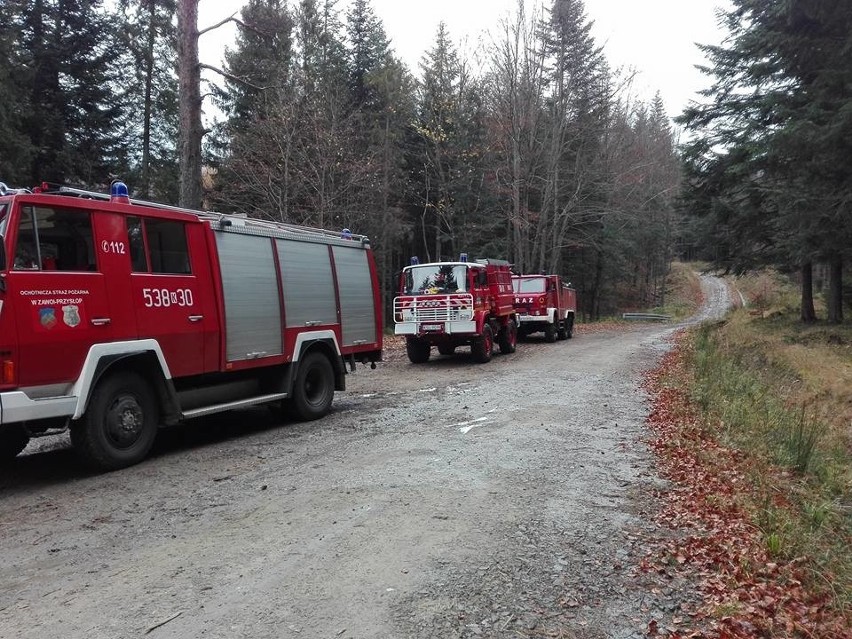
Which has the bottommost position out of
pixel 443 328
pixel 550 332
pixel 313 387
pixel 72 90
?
pixel 550 332

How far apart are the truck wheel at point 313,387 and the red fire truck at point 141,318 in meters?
0.02

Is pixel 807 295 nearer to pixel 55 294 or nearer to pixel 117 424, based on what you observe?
pixel 117 424

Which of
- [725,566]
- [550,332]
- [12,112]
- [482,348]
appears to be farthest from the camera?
[550,332]

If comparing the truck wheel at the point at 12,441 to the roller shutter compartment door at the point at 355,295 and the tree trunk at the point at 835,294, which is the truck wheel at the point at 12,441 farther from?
the tree trunk at the point at 835,294

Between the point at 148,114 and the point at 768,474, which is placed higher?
the point at 148,114

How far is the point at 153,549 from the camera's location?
446cm

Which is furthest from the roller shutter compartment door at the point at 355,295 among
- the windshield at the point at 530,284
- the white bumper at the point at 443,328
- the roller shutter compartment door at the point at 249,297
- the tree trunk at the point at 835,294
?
the tree trunk at the point at 835,294

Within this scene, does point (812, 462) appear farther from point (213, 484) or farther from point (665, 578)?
point (213, 484)

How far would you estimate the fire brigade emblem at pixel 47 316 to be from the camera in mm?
5687

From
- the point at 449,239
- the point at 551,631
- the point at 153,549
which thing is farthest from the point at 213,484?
the point at 449,239

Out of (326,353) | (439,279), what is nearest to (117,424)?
(326,353)

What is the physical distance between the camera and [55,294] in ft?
19.1

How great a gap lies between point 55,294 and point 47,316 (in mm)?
229

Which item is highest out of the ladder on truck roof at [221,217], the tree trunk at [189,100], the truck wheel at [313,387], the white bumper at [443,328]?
the tree trunk at [189,100]
